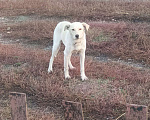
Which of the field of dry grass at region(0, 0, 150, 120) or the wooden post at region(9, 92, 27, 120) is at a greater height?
the wooden post at region(9, 92, 27, 120)

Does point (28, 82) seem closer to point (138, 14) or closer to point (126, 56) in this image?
point (126, 56)

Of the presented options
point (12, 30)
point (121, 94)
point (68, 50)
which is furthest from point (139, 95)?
point (12, 30)

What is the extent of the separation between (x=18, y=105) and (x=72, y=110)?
64cm

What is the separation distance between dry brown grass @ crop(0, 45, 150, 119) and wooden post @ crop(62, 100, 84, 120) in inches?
85.7

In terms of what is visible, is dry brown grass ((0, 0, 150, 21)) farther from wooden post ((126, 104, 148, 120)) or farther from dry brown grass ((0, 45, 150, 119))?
wooden post ((126, 104, 148, 120))

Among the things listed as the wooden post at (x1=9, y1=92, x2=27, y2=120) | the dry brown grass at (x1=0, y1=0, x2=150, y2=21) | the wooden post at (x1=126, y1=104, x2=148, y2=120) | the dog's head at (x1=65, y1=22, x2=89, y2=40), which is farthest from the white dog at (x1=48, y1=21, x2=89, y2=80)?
the dry brown grass at (x1=0, y1=0, x2=150, y2=21)

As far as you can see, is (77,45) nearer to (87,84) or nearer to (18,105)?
(87,84)

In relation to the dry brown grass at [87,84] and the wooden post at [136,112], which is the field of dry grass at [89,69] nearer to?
the dry brown grass at [87,84]

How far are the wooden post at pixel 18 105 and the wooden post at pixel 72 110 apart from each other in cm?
48

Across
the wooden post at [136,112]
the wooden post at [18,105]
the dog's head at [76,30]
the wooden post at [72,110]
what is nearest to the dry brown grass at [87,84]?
the dog's head at [76,30]

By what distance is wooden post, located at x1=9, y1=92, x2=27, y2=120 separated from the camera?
2.42 meters

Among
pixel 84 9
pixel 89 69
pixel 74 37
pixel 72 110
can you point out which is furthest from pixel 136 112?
pixel 84 9

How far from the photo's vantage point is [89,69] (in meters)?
6.33

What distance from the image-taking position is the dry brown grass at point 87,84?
4.56 m
